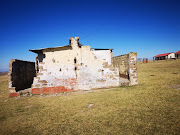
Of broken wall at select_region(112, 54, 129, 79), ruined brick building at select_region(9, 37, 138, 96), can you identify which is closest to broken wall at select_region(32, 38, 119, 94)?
ruined brick building at select_region(9, 37, 138, 96)

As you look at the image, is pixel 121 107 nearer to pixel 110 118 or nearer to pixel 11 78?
pixel 110 118

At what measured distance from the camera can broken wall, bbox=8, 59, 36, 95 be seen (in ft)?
22.3

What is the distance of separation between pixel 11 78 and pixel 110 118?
7162mm

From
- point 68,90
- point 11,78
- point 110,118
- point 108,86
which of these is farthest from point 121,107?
point 11,78

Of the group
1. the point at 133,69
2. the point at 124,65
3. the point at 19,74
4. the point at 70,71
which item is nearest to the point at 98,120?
the point at 70,71

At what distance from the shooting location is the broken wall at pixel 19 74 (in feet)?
22.3

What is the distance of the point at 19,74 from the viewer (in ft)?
25.9

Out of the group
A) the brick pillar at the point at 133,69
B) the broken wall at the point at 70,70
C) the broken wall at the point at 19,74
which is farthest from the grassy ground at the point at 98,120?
the brick pillar at the point at 133,69

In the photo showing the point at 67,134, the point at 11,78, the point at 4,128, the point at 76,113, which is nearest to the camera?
the point at 67,134

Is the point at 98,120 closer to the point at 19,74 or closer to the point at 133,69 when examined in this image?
the point at 133,69

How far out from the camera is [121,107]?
4203 mm

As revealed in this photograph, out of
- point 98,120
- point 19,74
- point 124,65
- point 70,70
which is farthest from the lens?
point 124,65

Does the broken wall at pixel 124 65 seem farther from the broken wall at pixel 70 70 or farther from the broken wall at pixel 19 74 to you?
the broken wall at pixel 19 74

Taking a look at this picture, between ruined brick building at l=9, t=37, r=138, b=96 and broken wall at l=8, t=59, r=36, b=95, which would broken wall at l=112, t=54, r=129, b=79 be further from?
broken wall at l=8, t=59, r=36, b=95
